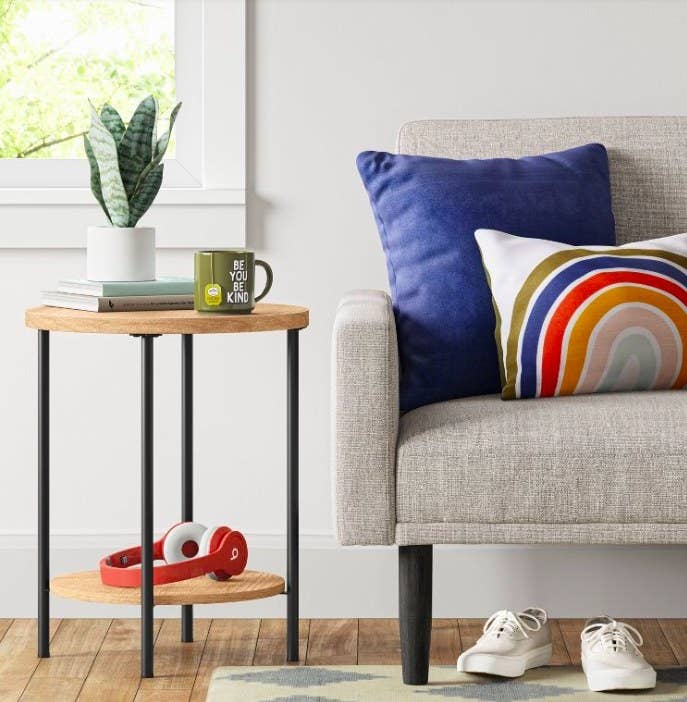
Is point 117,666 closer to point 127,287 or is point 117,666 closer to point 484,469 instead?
point 127,287

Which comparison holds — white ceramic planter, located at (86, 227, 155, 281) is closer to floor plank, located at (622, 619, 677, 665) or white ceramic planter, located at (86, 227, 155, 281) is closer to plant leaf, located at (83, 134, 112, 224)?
plant leaf, located at (83, 134, 112, 224)

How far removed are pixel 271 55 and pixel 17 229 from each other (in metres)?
0.60

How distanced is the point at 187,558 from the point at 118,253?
54cm

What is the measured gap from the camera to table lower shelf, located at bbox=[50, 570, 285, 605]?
1997 millimetres

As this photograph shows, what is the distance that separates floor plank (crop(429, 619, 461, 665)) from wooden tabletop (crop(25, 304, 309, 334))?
62 centimetres

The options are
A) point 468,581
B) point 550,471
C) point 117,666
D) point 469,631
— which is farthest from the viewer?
point 468,581

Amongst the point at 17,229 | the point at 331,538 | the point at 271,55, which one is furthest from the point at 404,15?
the point at 331,538

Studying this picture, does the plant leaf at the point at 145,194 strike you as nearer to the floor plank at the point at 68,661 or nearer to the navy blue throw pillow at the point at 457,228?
the navy blue throw pillow at the point at 457,228

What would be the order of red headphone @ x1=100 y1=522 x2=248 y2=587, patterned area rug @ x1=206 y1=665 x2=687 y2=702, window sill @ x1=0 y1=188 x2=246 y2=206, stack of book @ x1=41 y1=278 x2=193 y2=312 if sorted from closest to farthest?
patterned area rug @ x1=206 y1=665 x2=687 y2=702, stack of book @ x1=41 y1=278 x2=193 y2=312, red headphone @ x1=100 y1=522 x2=248 y2=587, window sill @ x1=0 y1=188 x2=246 y2=206

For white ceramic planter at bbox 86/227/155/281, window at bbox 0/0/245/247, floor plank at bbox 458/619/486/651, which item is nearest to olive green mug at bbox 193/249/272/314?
white ceramic planter at bbox 86/227/155/281

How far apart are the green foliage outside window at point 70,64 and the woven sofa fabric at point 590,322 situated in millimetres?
955

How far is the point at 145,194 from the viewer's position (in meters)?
2.03

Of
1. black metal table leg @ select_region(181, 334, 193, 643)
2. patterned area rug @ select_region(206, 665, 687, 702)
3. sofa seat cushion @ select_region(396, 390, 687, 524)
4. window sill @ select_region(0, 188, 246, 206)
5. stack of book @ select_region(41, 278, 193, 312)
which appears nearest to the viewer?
sofa seat cushion @ select_region(396, 390, 687, 524)

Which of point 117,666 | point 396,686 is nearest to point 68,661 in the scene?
point 117,666
